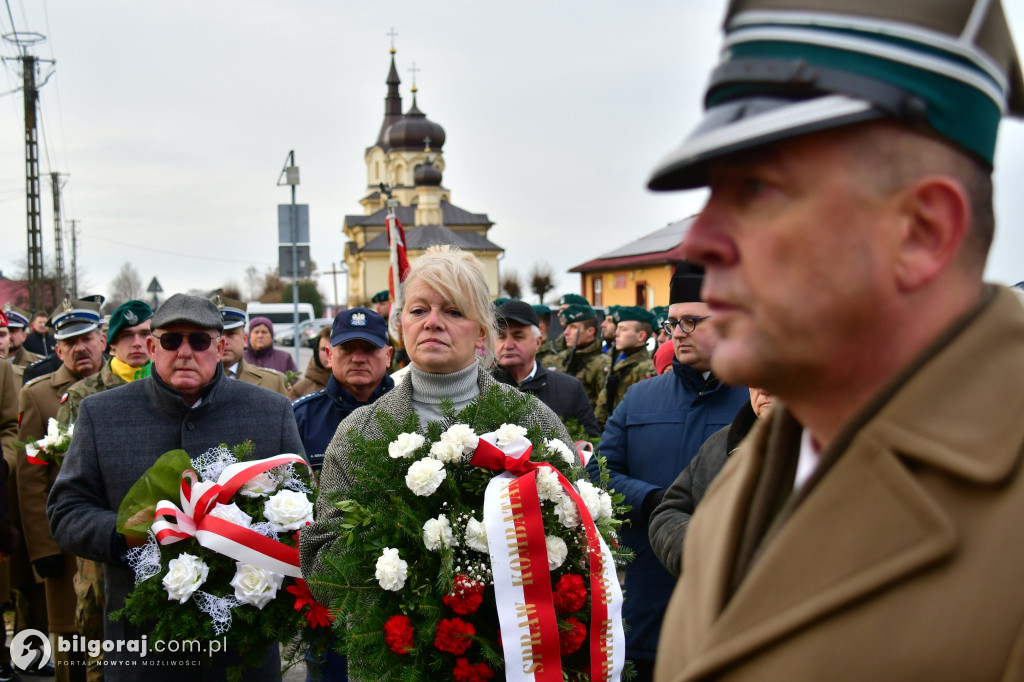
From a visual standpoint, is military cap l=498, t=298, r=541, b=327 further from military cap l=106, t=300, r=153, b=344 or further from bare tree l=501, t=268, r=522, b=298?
bare tree l=501, t=268, r=522, b=298

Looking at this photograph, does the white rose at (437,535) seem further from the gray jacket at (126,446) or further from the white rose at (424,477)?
the gray jacket at (126,446)

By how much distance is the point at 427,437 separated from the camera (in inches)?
123

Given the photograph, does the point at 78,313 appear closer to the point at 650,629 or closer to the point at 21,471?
the point at 21,471

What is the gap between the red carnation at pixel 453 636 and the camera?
2758 mm

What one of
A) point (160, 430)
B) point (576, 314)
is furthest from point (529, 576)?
point (576, 314)

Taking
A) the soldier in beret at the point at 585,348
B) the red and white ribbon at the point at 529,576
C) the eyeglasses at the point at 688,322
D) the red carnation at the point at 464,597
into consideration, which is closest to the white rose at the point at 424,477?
the red and white ribbon at the point at 529,576

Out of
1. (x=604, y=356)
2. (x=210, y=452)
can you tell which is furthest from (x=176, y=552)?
(x=604, y=356)

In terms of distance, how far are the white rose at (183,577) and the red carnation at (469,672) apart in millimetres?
1512

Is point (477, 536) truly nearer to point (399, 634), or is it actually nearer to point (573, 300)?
point (399, 634)

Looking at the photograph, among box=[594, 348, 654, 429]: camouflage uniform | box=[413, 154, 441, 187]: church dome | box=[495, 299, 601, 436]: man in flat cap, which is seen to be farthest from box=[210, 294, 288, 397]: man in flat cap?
box=[413, 154, 441, 187]: church dome

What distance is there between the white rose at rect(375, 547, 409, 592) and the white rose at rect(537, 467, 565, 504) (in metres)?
0.52

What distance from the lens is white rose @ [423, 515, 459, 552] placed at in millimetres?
2844

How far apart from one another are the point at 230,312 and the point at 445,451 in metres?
5.62

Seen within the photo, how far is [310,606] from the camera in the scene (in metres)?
3.85
